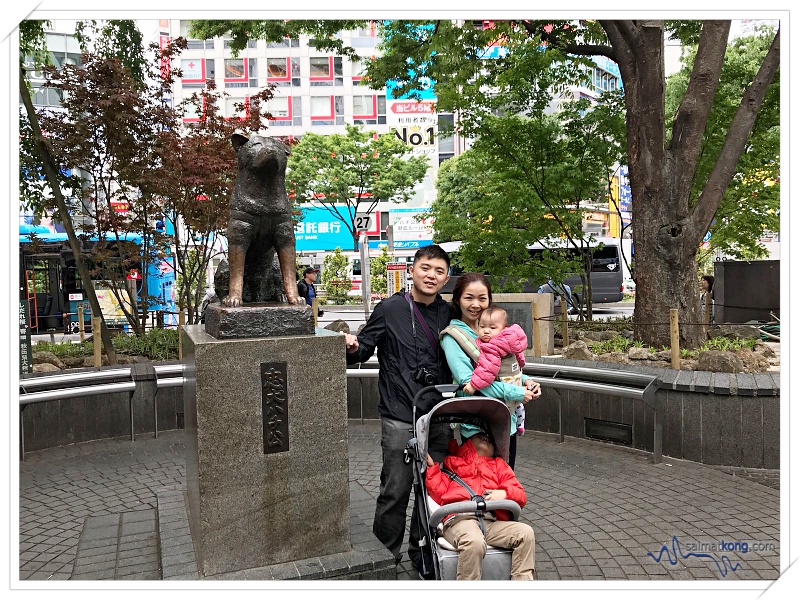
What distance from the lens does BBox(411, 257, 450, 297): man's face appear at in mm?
3814

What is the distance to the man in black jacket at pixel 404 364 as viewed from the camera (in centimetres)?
383

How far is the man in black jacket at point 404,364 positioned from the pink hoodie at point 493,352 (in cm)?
31

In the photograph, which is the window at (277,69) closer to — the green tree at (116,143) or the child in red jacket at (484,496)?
the green tree at (116,143)

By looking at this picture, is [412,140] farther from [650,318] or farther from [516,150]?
[650,318]

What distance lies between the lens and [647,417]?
21.6 feet

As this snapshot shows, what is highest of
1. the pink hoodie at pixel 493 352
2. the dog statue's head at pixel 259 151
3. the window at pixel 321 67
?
the window at pixel 321 67

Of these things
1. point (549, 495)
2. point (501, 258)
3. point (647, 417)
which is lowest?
point (549, 495)

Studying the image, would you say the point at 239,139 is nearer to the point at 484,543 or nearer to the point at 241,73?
the point at 484,543

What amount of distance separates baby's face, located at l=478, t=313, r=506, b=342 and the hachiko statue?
117 cm

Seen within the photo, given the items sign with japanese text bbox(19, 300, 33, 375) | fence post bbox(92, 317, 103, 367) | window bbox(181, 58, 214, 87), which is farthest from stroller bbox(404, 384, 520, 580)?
window bbox(181, 58, 214, 87)

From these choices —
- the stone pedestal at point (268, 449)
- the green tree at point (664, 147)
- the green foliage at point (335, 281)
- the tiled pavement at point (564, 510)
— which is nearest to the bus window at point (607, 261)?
the green foliage at point (335, 281)

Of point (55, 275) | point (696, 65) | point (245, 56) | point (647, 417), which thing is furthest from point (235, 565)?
point (245, 56)

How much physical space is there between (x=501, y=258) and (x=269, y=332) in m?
9.32

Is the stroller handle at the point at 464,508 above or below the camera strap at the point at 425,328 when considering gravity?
below
